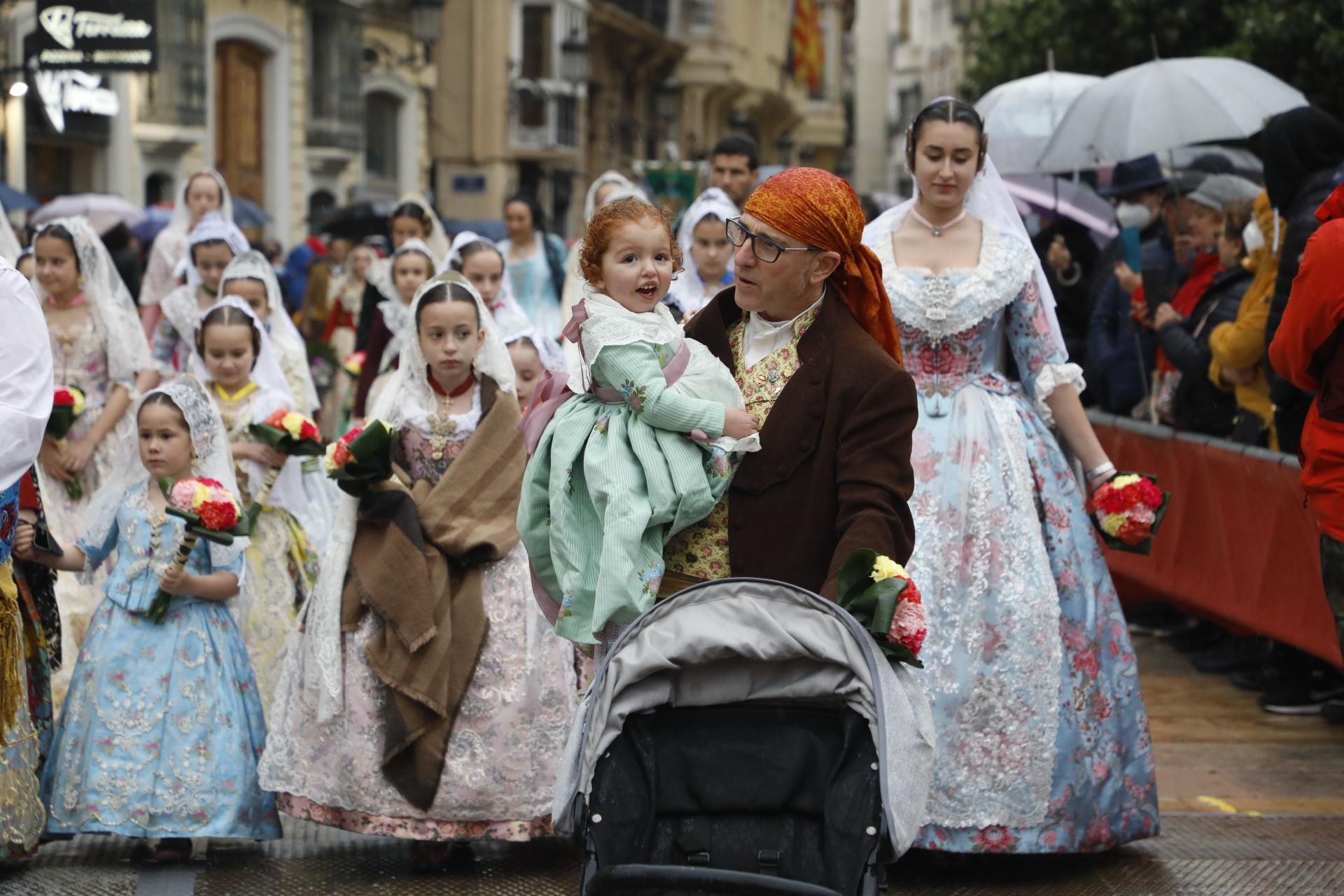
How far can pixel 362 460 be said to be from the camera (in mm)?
6297

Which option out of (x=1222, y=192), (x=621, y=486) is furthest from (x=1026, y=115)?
A: (x=621, y=486)

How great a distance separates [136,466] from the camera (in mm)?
6809

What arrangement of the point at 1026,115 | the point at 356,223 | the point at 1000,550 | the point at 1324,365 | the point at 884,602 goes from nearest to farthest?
the point at 884,602
the point at 1324,365
the point at 1000,550
the point at 1026,115
the point at 356,223

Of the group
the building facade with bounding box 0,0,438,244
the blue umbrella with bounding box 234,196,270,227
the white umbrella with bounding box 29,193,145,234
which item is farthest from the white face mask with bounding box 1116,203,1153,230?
the building facade with bounding box 0,0,438,244

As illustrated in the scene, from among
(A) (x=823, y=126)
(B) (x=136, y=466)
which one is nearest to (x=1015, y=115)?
(B) (x=136, y=466)

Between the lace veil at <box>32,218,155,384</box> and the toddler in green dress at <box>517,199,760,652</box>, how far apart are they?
4841 mm

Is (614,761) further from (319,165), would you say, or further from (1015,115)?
(319,165)

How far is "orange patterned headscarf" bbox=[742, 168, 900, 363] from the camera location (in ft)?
14.3

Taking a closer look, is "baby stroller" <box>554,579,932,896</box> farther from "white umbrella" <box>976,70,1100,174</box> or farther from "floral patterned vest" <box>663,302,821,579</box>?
"white umbrella" <box>976,70,1100,174</box>

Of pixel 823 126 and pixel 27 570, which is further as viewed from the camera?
pixel 823 126

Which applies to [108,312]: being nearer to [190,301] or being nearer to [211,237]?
[190,301]

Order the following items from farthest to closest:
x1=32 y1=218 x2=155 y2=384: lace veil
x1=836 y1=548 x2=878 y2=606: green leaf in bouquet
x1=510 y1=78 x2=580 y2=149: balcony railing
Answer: x1=510 y1=78 x2=580 y2=149: balcony railing, x1=32 y1=218 x2=155 y2=384: lace veil, x1=836 y1=548 x2=878 y2=606: green leaf in bouquet

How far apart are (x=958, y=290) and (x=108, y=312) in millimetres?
4432

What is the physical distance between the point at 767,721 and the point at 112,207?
52.4 ft
